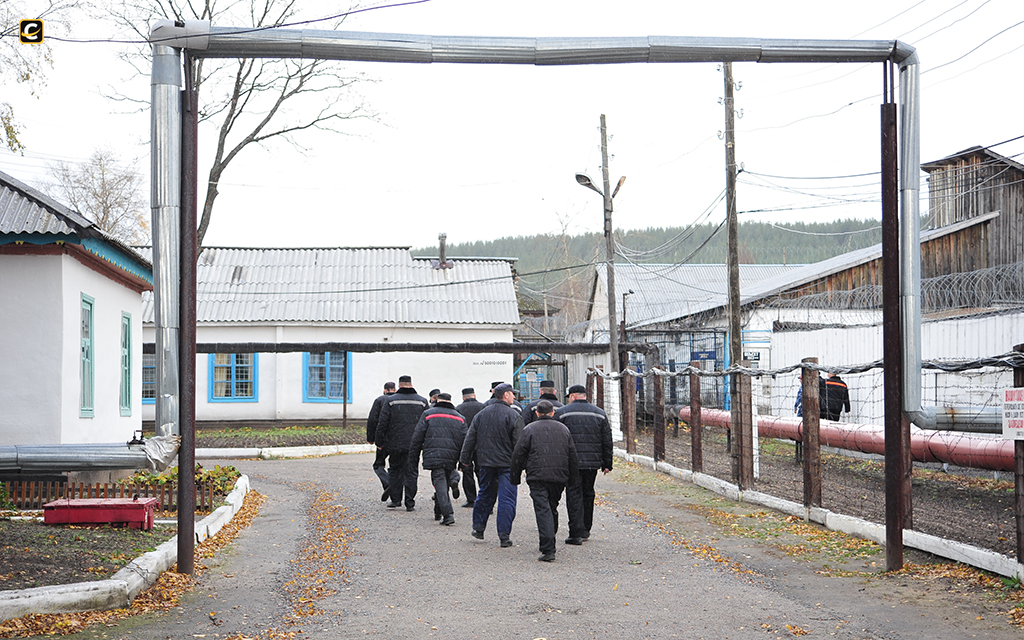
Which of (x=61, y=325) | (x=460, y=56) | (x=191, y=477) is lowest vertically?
(x=191, y=477)

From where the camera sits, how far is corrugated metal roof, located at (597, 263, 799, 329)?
40250 mm

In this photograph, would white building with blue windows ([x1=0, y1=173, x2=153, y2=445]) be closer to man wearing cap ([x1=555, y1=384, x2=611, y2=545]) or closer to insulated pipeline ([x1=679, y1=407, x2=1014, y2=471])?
man wearing cap ([x1=555, y1=384, x2=611, y2=545])

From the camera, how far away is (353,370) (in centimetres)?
3181

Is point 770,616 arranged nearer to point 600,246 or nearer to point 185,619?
point 185,619

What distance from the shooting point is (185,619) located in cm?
748

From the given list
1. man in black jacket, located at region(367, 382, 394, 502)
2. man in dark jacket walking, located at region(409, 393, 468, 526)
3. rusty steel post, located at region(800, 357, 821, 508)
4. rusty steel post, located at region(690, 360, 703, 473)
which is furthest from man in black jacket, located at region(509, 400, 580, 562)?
rusty steel post, located at region(690, 360, 703, 473)

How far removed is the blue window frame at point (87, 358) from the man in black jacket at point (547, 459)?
7.34 m

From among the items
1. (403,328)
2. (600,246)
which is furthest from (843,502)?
(600,246)

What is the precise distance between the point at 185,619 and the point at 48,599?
0.99 meters

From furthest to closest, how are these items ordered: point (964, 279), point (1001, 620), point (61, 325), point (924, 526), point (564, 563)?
point (964, 279) → point (61, 325) → point (924, 526) → point (564, 563) → point (1001, 620)

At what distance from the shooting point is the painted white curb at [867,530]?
8.42m

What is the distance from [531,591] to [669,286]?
129 feet

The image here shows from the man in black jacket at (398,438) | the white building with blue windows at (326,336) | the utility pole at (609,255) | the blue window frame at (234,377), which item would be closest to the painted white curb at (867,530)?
the man in black jacket at (398,438)

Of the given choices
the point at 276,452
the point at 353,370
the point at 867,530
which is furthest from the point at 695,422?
the point at 353,370
